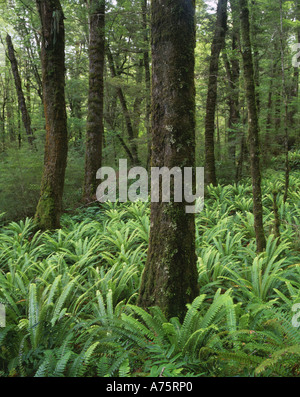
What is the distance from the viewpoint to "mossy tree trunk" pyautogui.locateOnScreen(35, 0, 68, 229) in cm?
493

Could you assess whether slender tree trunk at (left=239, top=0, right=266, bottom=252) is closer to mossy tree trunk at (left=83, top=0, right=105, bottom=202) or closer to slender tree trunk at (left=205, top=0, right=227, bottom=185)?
mossy tree trunk at (left=83, top=0, right=105, bottom=202)

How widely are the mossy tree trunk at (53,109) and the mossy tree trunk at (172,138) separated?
3.43m

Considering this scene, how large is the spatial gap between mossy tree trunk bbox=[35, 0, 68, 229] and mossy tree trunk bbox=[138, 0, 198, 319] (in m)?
3.43

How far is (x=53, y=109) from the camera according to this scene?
199 inches

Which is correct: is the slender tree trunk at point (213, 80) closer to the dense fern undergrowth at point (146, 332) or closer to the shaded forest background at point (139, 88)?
the shaded forest background at point (139, 88)

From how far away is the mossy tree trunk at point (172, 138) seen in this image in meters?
2.07

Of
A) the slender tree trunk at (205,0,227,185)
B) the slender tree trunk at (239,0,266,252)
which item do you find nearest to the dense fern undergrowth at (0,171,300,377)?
the slender tree trunk at (239,0,266,252)

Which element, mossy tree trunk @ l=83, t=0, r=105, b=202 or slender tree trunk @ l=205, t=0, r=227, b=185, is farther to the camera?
slender tree trunk @ l=205, t=0, r=227, b=185

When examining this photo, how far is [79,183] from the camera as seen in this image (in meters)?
8.17

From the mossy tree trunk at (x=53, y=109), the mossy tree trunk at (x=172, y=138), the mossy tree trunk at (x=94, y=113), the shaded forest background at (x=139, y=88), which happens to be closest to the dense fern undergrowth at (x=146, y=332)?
the mossy tree trunk at (x=172, y=138)

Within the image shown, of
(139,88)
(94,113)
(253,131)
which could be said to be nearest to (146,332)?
(253,131)
